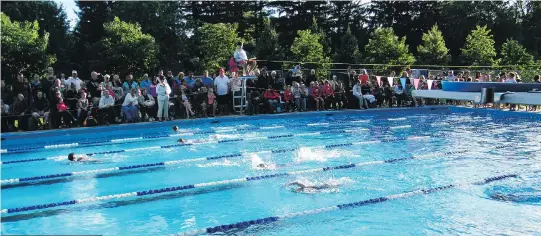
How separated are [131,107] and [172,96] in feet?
4.42

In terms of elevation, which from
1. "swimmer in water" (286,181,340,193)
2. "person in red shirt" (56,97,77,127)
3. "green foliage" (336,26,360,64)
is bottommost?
"swimmer in water" (286,181,340,193)

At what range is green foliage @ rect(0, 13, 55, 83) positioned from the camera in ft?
71.7

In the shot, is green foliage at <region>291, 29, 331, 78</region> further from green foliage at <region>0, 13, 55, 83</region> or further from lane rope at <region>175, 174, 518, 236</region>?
lane rope at <region>175, 174, 518, 236</region>

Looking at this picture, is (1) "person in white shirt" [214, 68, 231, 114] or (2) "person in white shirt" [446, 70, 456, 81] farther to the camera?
(2) "person in white shirt" [446, 70, 456, 81]

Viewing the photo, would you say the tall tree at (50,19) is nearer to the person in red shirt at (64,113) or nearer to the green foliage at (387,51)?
the green foliage at (387,51)

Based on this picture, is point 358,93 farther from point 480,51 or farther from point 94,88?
point 480,51

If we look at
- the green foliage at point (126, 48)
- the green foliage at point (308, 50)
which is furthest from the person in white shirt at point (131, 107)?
the green foliage at point (308, 50)

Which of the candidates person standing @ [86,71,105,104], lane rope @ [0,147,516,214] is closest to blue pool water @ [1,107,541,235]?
lane rope @ [0,147,516,214]

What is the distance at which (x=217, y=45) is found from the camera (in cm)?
2969

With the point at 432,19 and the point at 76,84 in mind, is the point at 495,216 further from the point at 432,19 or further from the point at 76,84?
the point at 432,19

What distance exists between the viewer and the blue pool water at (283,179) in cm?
523

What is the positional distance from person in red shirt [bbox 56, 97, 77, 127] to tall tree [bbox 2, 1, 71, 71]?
67.3 ft

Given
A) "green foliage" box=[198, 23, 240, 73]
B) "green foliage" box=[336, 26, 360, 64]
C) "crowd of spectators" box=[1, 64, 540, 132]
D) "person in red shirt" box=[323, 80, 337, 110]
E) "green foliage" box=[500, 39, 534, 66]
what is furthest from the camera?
"green foliage" box=[336, 26, 360, 64]

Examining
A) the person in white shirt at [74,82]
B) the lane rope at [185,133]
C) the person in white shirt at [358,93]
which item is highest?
the person in white shirt at [74,82]
